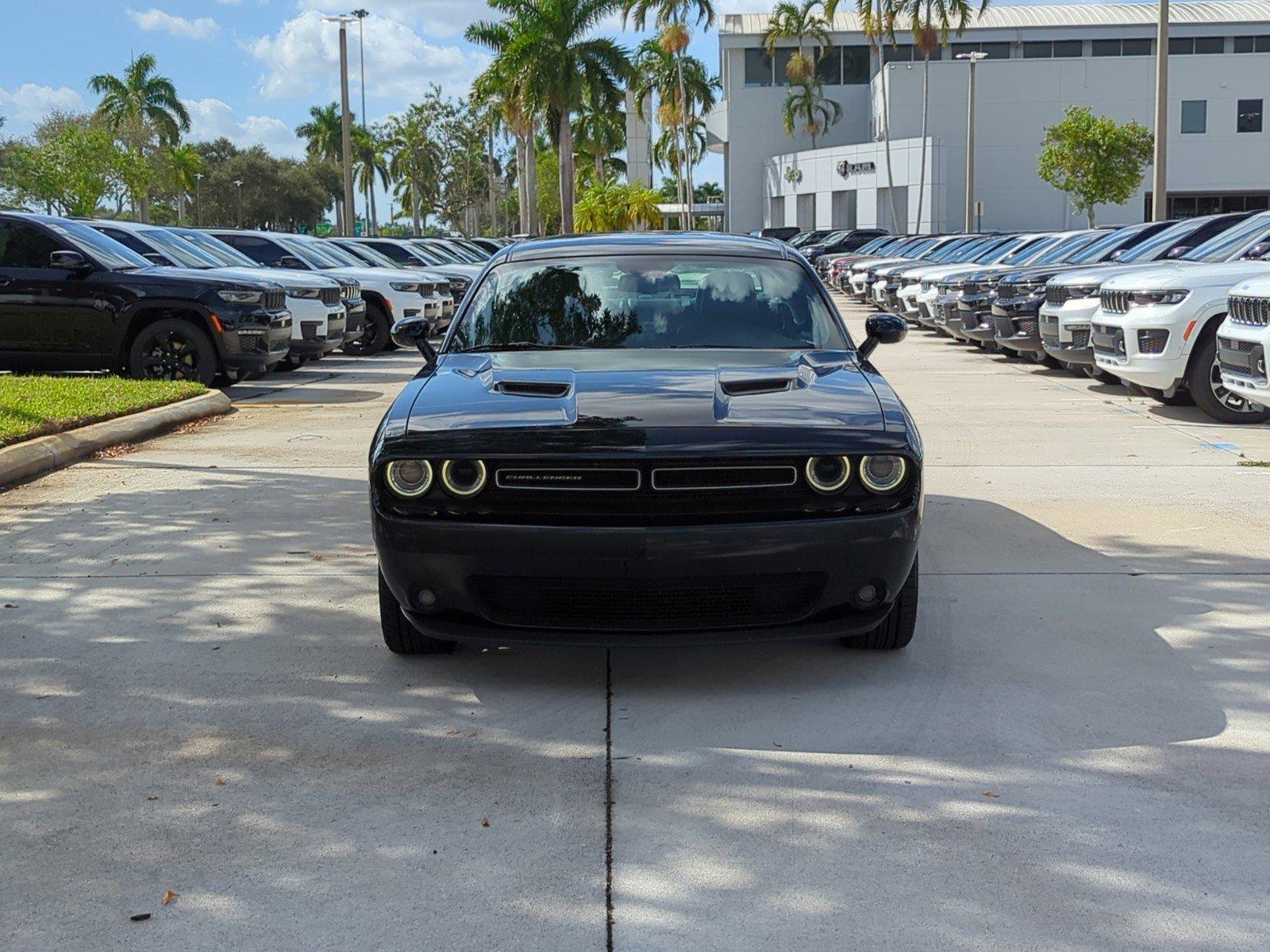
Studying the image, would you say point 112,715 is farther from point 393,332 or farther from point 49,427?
point 49,427

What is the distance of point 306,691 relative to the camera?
16.4ft

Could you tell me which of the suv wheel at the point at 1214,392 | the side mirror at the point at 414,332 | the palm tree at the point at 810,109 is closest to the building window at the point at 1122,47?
the palm tree at the point at 810,109

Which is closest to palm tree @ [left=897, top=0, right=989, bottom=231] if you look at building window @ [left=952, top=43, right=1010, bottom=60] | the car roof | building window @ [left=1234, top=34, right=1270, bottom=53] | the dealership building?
the dealership building

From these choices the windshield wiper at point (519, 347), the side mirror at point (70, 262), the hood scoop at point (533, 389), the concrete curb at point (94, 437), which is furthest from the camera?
the side mirror at point (70, 262)

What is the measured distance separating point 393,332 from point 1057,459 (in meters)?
5.29

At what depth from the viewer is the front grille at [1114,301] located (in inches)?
471

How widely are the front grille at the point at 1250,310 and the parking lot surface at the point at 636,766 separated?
8.61ft

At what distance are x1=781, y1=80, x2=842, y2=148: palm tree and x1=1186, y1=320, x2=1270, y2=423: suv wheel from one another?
206 ft

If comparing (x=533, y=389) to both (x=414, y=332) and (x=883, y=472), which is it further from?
(x=414, y=332)

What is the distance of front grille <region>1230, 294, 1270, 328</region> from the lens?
31.3ft

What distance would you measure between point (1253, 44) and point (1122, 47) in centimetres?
622

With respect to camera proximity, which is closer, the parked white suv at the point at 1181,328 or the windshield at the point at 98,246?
the parked white suv at the point at 1181,328

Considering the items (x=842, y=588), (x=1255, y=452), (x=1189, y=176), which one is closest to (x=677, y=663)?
(x=842, y=588)

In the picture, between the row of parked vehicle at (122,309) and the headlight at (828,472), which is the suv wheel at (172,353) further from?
the headlight at (828,472)
